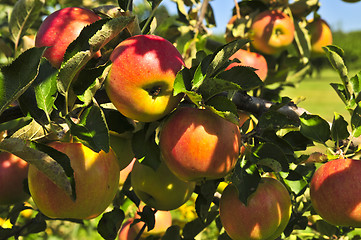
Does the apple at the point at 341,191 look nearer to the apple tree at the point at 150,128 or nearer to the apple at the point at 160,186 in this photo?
the apple tree at the point at 150,128

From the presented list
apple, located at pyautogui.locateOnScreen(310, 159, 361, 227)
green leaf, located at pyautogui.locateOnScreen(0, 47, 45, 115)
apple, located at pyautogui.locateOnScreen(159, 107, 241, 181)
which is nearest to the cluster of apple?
apple, located at pyautogui.locateOnScreen(310, 159, 361, 227)

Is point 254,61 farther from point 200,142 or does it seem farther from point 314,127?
point 200,142

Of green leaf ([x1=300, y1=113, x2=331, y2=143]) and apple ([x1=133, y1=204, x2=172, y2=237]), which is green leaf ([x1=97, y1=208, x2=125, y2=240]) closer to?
apple ([x1=133, y1=204, x2=172, y2=237])

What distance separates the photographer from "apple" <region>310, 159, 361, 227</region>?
956 mm

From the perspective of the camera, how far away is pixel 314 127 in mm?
983

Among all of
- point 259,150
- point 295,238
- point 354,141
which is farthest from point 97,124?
point 295,238

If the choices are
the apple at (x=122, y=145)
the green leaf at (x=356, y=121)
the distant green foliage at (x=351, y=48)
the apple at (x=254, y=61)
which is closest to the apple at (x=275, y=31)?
the apple at (x=254, y=61)

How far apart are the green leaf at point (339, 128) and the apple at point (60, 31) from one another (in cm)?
56

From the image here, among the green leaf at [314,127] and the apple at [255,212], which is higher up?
the green leaf at [314,127]

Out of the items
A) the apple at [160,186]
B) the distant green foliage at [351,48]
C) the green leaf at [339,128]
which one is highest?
the green leaf at [339,128]

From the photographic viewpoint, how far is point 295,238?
152 cm

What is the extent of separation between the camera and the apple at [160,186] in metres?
1.10

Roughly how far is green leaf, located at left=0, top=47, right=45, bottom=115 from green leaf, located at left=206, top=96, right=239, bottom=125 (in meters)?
0.32

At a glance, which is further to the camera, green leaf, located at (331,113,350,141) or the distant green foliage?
the distant green foliage
